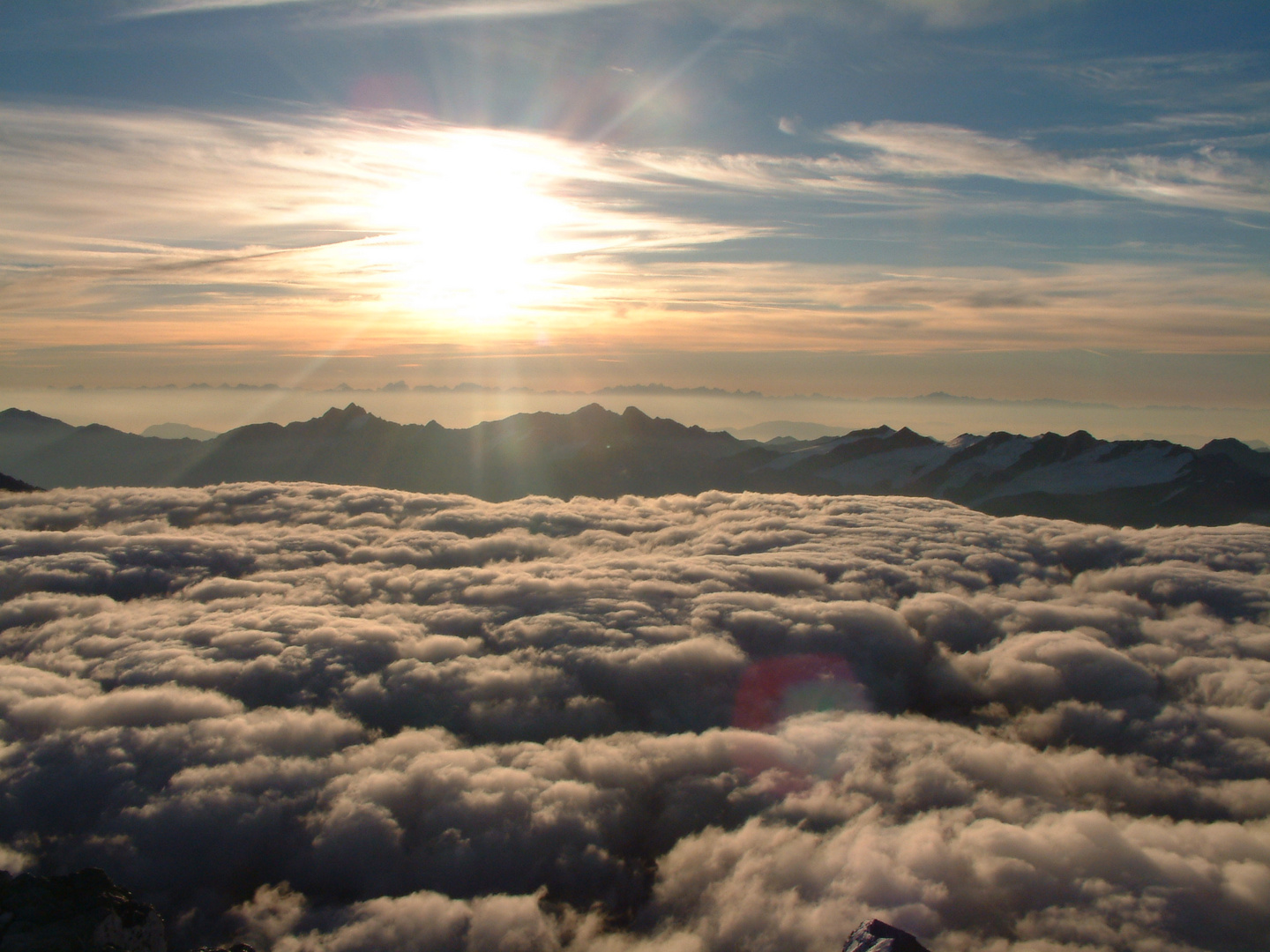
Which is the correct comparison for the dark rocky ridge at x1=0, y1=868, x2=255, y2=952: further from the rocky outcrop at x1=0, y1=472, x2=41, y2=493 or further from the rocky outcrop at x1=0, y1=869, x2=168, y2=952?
the rocky outcrop at x1=0, y1=472, x2=41, y2=493

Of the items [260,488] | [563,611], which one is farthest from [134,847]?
[260,488]

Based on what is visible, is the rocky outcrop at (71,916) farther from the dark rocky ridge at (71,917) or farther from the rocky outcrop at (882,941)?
the rocky outcrop at (882,941)

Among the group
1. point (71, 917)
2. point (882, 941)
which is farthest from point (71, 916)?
point (882, 941)

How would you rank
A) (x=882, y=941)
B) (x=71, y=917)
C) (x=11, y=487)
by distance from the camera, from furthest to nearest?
(x=11, y=487) < (x=882, y=941) < (x=71, y=917)

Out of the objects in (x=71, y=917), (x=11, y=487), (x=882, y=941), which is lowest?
(x=882, y=941)

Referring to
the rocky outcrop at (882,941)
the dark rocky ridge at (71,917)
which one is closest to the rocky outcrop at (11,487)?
the dark rocky ridge at (71,917)

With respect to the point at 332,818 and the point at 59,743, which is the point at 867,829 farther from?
the point at 59,743

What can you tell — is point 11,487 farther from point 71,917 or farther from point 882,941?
point 882,941
